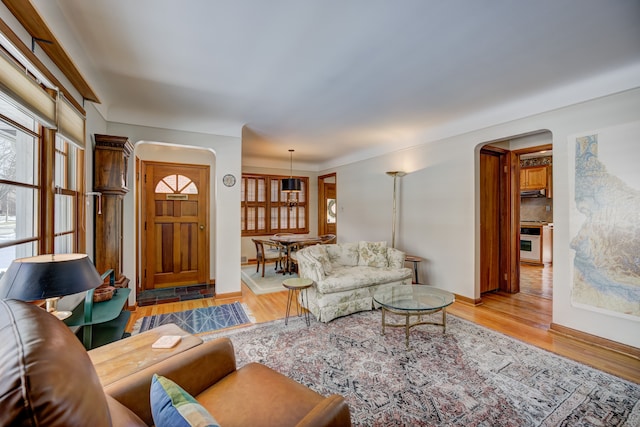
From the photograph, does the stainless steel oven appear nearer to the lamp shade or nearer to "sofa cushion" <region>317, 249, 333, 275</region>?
"sofa cushion" <region>317, 249, 333, 275</region>

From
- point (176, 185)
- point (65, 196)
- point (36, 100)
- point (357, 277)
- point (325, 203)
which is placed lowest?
point (357, 277)

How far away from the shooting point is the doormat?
4.17 m

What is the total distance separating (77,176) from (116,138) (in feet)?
1.76

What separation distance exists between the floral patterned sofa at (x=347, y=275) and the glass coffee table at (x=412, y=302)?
16.3 inches

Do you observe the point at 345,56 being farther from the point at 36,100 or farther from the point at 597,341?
the point at 597,341

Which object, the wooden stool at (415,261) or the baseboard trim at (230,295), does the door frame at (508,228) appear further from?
the baseboard trim at (230,295)

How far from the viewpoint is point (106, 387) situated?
115 centimetres

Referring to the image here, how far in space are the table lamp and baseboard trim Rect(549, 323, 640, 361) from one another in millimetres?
4181

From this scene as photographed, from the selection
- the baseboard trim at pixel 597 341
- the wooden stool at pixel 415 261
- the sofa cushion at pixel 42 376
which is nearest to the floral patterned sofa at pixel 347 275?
the wooden stool at pixel 415 261

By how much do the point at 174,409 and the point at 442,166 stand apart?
444 centimetres

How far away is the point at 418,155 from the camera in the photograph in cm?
479

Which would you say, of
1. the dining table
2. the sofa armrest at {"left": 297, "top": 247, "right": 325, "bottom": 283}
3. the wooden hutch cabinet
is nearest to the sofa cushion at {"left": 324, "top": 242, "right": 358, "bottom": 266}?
the sofa armrest at {"left": 297, "top": 247, "right": 325, "bottom": 283}

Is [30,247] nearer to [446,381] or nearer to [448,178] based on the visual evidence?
[446,381]

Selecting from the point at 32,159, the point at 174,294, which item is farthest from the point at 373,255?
the point at 32,159
